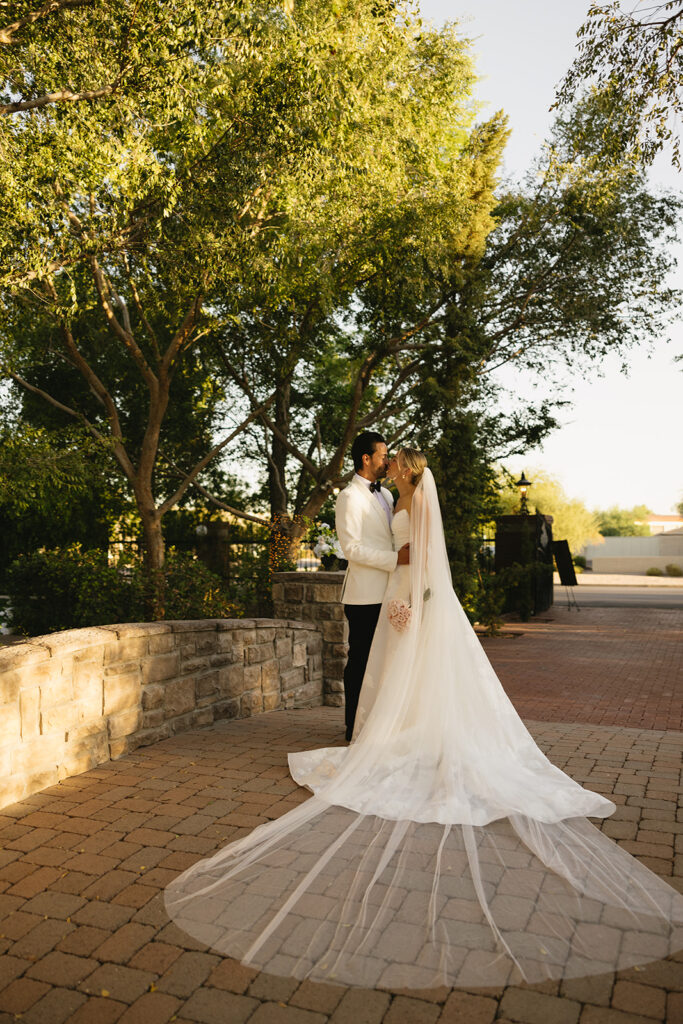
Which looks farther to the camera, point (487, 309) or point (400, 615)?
point (487, 309)

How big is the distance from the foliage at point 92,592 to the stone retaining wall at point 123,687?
3.93m

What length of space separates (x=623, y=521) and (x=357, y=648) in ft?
468

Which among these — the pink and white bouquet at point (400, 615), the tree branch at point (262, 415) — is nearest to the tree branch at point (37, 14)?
the pink and white bouquet at point (400, 615)

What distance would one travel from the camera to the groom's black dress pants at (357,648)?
5.90 m

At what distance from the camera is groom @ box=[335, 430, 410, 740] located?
573 centimetres

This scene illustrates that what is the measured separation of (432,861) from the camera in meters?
3.61

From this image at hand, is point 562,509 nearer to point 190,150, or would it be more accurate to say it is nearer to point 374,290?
point 374,290

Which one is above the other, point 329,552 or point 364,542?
point 329,552

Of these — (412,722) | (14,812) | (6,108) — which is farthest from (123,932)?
(6,108)

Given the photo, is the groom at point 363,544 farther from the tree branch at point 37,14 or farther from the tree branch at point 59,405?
the tree branch at point 59,405

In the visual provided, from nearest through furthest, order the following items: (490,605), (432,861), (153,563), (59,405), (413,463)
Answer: (432,861) → (413,463) → (153,563) → (490,605) → (59,405)

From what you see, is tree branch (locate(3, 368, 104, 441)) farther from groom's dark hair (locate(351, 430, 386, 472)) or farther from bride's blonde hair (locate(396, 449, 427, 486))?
bride's blonde hair (locate(396, 449, 427, 486))

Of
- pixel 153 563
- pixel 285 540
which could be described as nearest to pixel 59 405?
pixel 153 563

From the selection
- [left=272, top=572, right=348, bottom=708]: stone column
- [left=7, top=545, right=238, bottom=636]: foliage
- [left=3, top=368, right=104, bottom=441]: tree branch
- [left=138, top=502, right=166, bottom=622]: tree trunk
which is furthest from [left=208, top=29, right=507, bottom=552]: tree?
[left=272, top=572, right=348, bottom=708]: stone column
